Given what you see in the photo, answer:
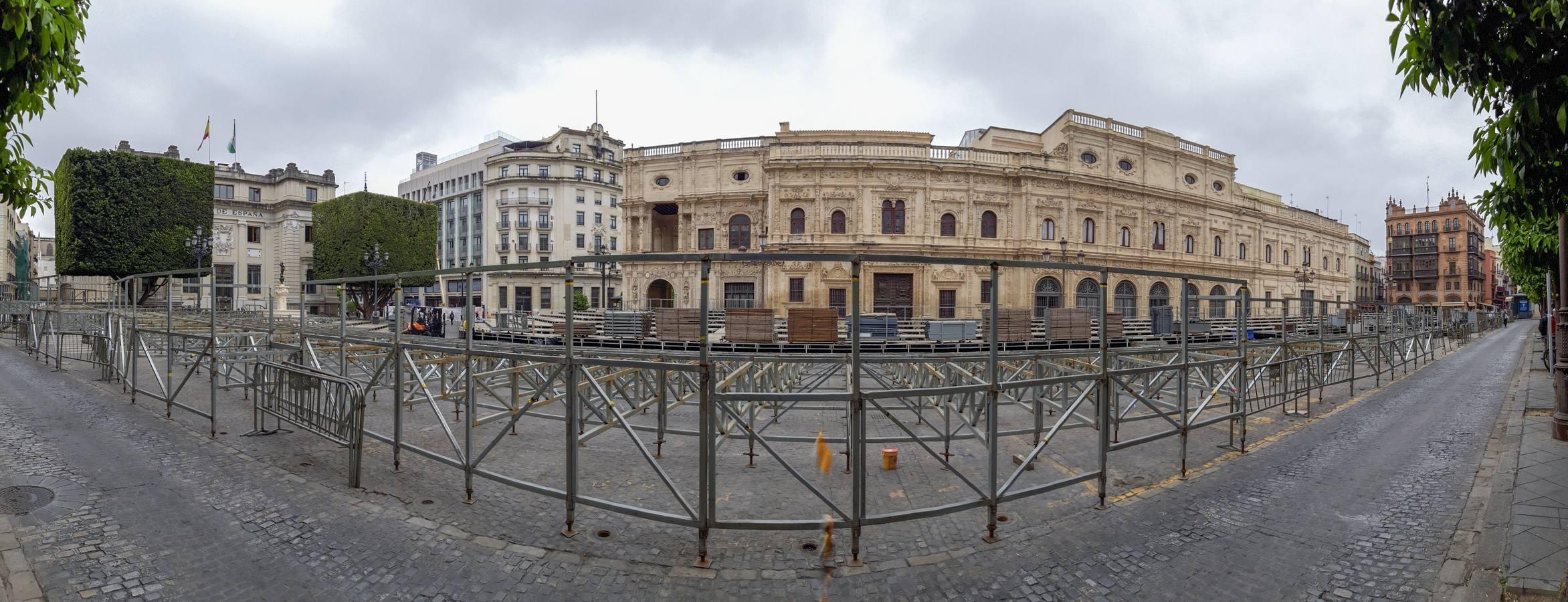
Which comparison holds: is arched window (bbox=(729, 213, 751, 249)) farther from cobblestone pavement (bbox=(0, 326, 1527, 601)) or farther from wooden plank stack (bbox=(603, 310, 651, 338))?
cobblestone pavement (bbox=(0, 326, 1527, 601))

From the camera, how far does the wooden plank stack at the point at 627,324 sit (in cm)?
1265

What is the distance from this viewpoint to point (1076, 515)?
5594 mm

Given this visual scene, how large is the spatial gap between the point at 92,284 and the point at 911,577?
51.8 metres

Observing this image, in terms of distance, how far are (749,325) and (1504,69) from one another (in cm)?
1158

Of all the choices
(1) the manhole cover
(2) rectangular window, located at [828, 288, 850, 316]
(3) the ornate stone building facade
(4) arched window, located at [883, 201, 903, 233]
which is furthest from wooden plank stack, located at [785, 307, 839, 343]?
(4) arched window, located at [883, 201, 903, 233]

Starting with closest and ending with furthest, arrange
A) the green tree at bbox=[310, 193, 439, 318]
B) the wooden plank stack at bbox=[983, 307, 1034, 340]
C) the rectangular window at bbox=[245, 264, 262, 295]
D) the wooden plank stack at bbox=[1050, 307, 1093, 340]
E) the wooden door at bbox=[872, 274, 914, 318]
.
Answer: the wooden plank stack at bbox=[1050, 307, 1093, 340], the wooden plank stack at bbox=[983, 307, 1034, 340], the wooden door at bbox=[872, 274, 914, 318], the green tree at bbox=[310, 193, 439, 318], the rectangular window at bbox=[245, 264, 262, 295]

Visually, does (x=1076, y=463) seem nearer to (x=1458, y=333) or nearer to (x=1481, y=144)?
(x=1481, y=144)

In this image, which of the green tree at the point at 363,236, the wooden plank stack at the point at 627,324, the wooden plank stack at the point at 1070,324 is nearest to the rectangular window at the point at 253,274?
the green tree at the point at 363,236

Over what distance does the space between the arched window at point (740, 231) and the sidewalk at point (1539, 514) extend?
33.8m

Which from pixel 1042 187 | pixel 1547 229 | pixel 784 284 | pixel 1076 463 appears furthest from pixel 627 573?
pixel 1042 187

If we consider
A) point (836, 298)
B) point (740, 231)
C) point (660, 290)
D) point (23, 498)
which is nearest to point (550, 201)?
point (660, 290)

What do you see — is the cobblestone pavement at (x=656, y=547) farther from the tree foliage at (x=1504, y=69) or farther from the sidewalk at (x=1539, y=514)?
the tree foliage at (x=1504, y=69)

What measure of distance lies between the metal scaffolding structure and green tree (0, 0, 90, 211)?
2.60 m

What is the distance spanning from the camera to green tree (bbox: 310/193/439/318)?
145 feet
